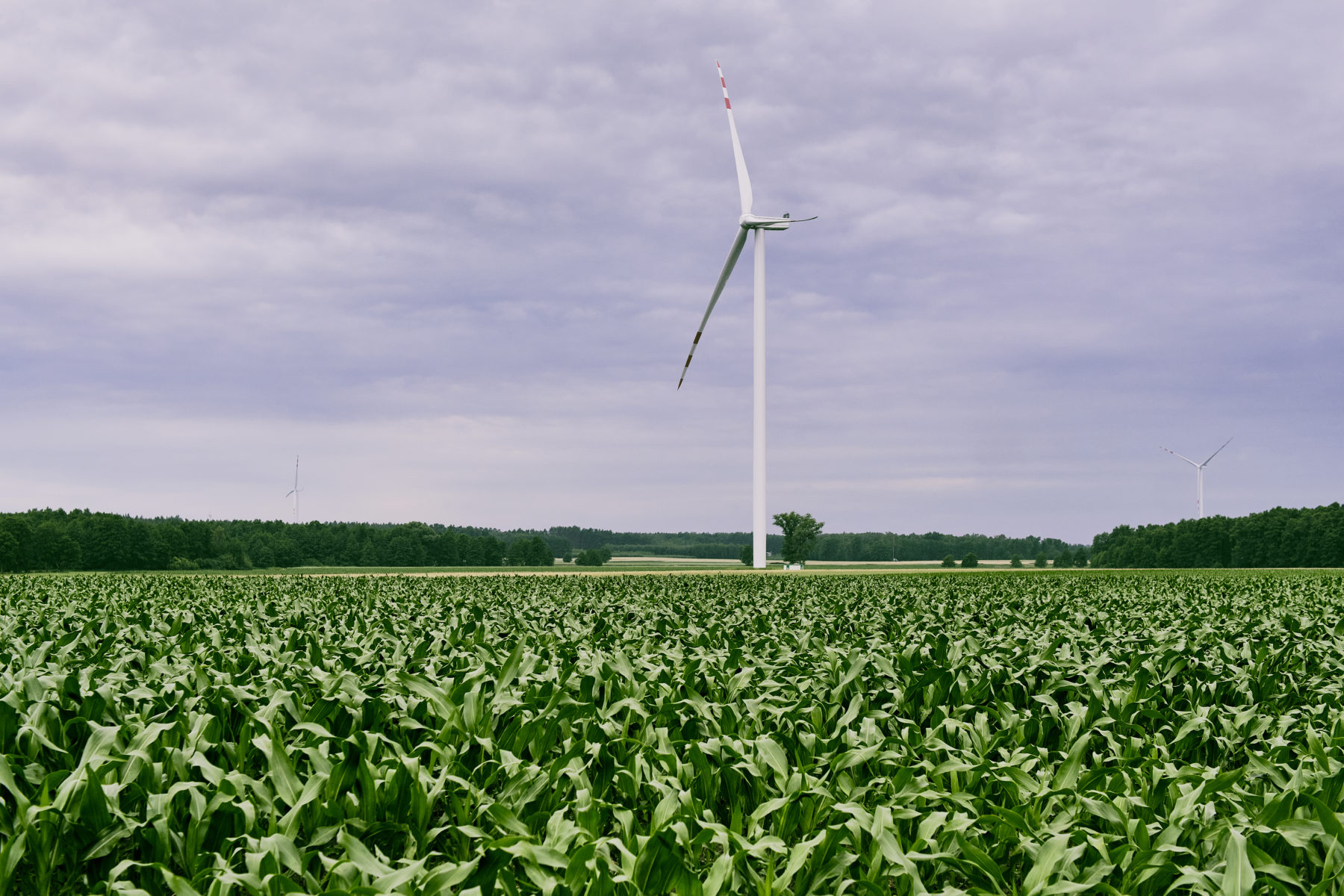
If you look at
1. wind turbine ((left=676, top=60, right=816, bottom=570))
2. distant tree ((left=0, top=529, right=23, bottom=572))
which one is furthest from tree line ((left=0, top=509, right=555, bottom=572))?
wind turbine ((left=676, top=60, right=816, bottom=570))

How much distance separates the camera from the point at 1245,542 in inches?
5576

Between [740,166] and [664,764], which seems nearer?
[664,764]

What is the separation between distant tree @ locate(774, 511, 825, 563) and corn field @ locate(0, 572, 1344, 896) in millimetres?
157218

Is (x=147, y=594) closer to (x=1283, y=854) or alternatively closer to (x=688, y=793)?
(x=688, y=793)

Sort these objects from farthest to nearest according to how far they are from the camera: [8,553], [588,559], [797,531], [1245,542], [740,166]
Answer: [797,531] < [588,559] < [1245,542] < [8,553] < [740,166]

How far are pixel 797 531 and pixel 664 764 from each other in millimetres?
167804

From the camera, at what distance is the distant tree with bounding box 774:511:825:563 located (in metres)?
172

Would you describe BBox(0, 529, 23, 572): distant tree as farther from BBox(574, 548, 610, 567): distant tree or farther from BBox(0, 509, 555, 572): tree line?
BBox(574, 548, 610, 567): distant tree

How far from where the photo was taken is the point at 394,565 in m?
151

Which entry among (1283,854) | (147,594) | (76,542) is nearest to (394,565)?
(76,542)

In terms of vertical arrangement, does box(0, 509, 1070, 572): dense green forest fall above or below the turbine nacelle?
below

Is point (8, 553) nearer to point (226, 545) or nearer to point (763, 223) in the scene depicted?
point (226, 545)

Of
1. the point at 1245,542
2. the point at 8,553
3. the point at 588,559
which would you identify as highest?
the point at 1245,542

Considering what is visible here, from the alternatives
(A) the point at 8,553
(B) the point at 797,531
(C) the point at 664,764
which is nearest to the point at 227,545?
(A) the point at 8,553
